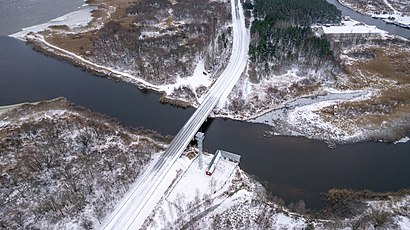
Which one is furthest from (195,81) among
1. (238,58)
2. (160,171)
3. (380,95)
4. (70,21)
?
(70,21)

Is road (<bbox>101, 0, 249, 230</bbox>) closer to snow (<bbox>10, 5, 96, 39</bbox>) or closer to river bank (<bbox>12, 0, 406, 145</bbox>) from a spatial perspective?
river bank (<bbox>12, 0, 406, 145</bbox>)

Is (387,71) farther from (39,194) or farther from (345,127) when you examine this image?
(39,194)

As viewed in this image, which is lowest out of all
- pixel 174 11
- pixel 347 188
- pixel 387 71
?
pixel 347 188

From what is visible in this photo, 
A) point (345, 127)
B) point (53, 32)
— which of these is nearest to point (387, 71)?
point (345, 127)

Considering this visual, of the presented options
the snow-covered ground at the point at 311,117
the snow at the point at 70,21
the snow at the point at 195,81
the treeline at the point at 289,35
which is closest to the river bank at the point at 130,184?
the snow-covered ground at the point at 311,117

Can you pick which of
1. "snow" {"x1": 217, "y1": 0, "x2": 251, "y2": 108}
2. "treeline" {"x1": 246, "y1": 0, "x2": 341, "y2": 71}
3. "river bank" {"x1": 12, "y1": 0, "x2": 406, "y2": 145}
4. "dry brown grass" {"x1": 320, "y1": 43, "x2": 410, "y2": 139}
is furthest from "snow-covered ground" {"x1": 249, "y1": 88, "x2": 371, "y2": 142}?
"treeline" {"x1": 246, "y1": 0, "x2": 341, "y2": 71}

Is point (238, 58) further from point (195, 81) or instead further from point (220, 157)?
point (220, 157)

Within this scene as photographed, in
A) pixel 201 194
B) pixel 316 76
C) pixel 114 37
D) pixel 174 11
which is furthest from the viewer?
pixel 174 11
